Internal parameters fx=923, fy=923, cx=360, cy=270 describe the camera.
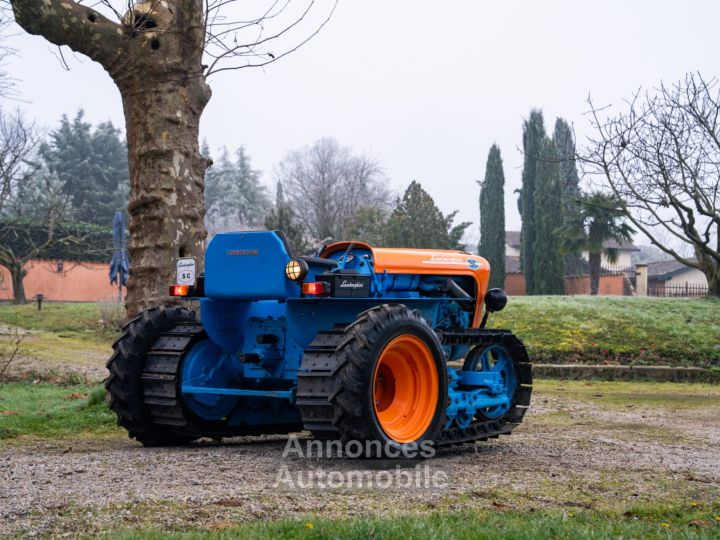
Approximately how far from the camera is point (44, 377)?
1470 cm

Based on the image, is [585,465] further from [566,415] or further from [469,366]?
[566,415]

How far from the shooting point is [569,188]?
4975cm

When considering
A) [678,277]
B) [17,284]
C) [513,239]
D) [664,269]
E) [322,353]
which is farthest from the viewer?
[513,239]

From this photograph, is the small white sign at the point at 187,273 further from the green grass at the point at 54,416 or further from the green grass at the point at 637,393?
the green grass at the point at 637,393

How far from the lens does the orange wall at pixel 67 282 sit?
40.8 metres

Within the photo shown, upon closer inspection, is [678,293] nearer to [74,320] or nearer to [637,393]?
[74,320]

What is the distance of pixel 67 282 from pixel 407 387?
3643cm

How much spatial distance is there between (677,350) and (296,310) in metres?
12.4

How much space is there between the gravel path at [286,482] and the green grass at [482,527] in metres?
0.28

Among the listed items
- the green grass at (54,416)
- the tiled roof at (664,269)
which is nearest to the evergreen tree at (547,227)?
the tiled roof at (664,269)

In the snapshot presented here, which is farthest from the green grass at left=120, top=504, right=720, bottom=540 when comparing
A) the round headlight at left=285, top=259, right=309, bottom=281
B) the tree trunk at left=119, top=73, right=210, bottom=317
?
the tree trunk at left=119, top=73, right=210, bottom=317

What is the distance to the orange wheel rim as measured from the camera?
7.25m

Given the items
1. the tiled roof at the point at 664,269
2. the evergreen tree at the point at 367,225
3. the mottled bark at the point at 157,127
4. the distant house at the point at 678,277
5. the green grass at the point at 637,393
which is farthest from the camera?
the tiled roof at the point at 664,269

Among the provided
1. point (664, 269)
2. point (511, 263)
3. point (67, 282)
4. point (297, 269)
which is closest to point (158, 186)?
point (297, 269)
